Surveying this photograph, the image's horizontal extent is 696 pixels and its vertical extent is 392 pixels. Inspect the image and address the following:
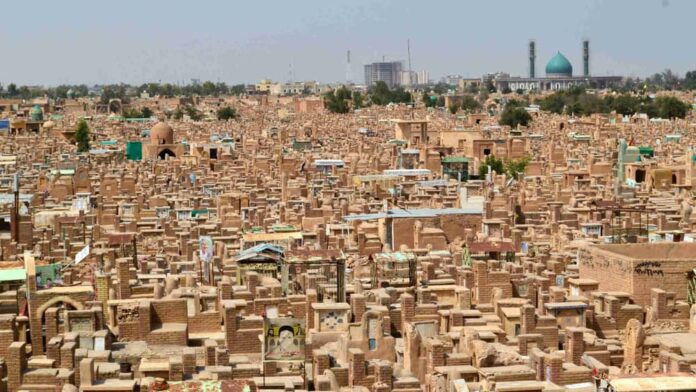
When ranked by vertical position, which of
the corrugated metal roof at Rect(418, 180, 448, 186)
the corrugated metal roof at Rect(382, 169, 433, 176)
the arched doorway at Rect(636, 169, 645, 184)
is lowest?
the arched doorway at Rect(636, 169, 645, 184)

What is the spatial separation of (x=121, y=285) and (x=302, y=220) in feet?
30.6

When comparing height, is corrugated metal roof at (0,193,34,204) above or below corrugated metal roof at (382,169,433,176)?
above

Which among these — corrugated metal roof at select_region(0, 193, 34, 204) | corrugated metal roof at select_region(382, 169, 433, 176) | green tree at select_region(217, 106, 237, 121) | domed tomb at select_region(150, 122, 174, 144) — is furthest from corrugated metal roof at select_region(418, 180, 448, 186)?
green tree at select_region(217, 106, 237, 121)

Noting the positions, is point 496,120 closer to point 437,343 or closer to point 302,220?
point 302,220

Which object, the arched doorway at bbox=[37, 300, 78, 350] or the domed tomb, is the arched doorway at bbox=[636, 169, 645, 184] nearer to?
the domed tomb

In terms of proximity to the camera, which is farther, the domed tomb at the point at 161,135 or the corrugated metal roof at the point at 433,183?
the domed tomb at the point at 161,135

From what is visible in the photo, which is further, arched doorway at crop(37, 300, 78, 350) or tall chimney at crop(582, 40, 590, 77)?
tall chimney at crop(582, 40, 590, 77)

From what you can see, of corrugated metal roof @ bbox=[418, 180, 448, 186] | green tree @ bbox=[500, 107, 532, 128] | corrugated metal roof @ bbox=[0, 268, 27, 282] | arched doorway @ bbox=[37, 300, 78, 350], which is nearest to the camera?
arched doorway @ bbox=[37, 300, 78, 350]

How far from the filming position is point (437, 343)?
12.0 metres

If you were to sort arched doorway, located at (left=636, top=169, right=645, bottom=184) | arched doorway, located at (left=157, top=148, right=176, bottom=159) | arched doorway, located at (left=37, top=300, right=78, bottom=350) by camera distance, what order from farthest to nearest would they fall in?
arched doorway, located at (left=157, top=148, right=176, bottom=159) → arched doorway, located at (left=636, top=169, right=645, bottom=184) → arched doorway, located at (left=37, top=300, right=78, bottom=350)

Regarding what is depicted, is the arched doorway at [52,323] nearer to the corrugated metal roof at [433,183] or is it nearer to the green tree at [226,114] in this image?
the corrugated metal roof at [433,183]

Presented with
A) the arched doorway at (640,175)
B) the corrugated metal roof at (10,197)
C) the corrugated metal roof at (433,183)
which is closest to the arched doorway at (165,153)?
the corrugated metal roof at (433,183)

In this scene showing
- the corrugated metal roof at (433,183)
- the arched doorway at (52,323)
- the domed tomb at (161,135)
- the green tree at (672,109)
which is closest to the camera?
the arched doorway at (52,323)

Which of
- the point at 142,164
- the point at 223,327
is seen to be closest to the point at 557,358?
the point at 223,327
